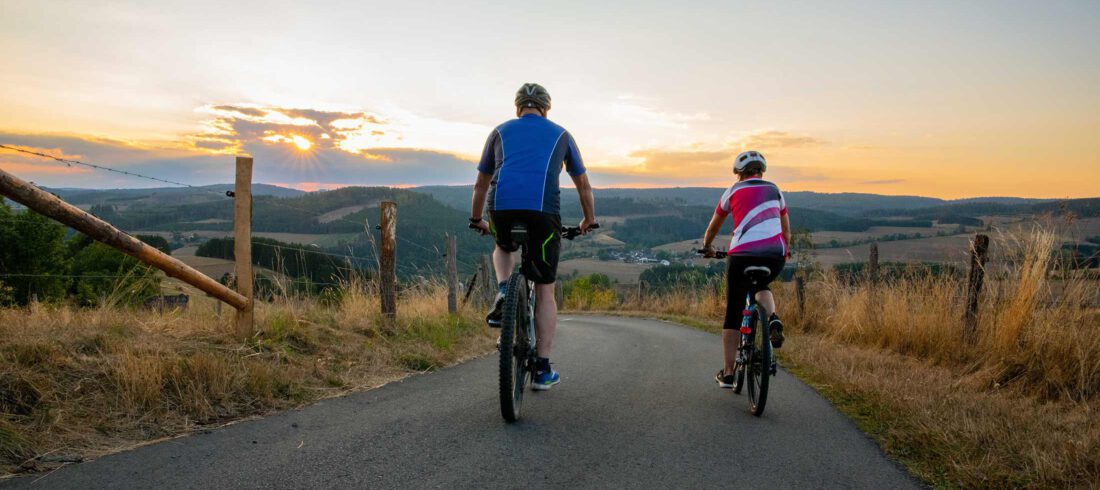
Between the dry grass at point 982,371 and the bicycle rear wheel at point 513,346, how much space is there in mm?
2261

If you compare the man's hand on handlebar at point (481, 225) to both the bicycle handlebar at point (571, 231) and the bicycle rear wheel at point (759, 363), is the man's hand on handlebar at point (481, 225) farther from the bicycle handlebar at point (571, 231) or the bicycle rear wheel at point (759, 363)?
the bicycle rear wheel at point (759, 363)

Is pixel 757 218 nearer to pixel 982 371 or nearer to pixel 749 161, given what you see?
pixel 749 161

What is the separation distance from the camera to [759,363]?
441 centimetres

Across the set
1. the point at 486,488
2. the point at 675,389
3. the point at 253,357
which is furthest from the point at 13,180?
the point at 675,389

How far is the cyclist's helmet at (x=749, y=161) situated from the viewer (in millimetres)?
4910

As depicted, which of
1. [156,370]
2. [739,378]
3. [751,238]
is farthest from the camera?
[739,378]

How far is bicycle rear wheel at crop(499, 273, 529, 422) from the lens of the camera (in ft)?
11.7

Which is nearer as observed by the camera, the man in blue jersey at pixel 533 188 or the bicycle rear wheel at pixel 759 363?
the man in blue jersey at pixel 533 188

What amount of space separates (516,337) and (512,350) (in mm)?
324

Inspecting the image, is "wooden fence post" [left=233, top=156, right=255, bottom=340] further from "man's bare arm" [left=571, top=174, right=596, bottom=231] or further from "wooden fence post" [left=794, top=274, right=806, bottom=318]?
"wooden fence post" [left=794, top=274, right=806, bottom=318]

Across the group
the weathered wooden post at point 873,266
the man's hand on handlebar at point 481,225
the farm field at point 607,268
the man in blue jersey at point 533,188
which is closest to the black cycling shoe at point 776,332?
the man in blue jersey at point 533,188

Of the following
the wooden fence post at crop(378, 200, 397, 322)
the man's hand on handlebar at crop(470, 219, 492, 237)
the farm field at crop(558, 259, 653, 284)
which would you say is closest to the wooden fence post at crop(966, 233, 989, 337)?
the man's hand on handlebar at crop(470, 219, 492, 237)

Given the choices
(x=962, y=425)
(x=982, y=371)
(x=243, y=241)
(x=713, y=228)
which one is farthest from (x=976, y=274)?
(x=243, y=241)

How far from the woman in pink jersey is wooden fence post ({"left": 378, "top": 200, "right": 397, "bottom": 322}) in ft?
13.2
